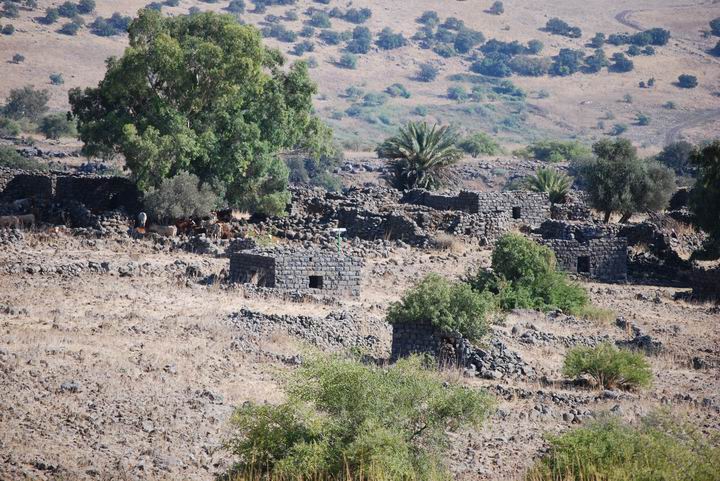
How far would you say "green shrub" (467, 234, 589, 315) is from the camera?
26.5 metres

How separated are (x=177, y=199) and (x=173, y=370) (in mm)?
14579

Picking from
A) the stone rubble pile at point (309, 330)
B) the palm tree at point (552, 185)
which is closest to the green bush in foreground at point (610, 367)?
the stone rubble pile at point (309, 330)

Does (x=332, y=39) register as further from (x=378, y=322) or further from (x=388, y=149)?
(x=378, y=322)

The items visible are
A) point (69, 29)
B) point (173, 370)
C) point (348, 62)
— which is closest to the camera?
point (173, 370)

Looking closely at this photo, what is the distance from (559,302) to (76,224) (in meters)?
13.4

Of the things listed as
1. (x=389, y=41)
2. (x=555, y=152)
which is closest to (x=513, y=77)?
(x=389, y=41)

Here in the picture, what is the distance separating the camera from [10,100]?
2982 inches

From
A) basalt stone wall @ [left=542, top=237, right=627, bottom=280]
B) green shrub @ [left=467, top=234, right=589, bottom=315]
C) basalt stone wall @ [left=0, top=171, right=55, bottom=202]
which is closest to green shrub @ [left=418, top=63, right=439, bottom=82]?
basalt stone wall @ [left=0, top=171, right=55, bottom=202]

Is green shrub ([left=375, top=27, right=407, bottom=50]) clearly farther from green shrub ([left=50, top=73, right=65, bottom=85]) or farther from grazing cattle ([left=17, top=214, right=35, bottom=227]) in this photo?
grazing cattle ([left=17, top=214, right=35, bottom=227])

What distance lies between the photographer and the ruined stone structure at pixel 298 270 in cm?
2522

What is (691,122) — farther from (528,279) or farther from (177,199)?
(528,279)

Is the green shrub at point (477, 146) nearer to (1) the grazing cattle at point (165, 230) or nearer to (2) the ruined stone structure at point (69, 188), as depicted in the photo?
(2) the ruined stone structure at point (69, 188)

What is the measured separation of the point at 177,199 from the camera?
32.0 m

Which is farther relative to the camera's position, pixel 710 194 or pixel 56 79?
pixel 56 79
